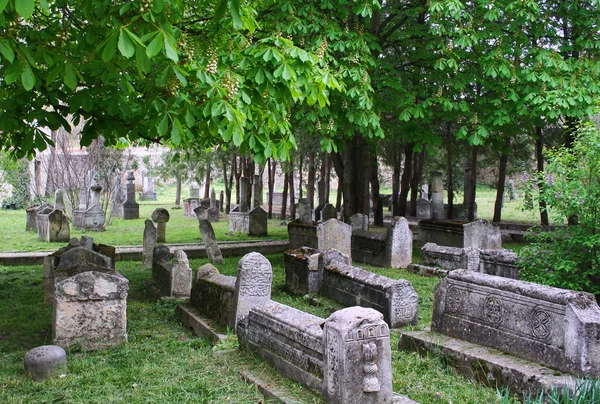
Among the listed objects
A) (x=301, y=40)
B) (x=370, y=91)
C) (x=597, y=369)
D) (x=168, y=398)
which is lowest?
(x=168, y=398)

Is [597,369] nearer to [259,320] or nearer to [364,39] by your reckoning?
[259,320]

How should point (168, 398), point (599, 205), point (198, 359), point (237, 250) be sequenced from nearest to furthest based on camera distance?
1. point (168, 398)
2. point (198, 359)
3. point (599, 205)
4. point (237, 250)

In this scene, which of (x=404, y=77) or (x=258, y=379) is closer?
(x=258, y=379)

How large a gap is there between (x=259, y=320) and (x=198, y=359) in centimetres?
104

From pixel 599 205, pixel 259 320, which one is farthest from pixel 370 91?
pixel 259 320

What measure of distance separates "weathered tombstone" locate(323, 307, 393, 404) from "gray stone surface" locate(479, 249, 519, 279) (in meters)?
6.81

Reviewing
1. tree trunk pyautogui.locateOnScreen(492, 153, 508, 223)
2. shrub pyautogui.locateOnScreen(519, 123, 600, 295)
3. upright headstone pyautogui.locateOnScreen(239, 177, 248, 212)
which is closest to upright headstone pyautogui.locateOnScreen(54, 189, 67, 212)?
upright headstone pyautogui.locateOnScreen(239, 177, 248, 212)

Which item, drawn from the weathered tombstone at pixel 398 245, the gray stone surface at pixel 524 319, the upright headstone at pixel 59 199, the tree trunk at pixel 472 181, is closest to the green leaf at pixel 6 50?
the gray stone surface at pixel 524 319

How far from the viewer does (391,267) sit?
14.1 meters

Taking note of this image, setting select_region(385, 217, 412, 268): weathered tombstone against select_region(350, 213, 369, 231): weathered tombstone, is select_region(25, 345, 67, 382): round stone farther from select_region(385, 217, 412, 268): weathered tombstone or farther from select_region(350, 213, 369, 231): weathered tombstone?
select_region(350, 213, 369, 231): weathered tombstone

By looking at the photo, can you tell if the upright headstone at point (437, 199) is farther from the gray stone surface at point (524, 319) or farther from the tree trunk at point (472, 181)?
the gray stone surface at point (524, 319)

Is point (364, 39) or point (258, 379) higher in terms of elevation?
point (364, 39)

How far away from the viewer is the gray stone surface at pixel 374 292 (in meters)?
8.46

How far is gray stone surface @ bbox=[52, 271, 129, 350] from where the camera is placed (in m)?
7.43
